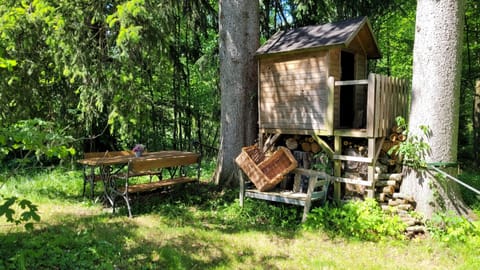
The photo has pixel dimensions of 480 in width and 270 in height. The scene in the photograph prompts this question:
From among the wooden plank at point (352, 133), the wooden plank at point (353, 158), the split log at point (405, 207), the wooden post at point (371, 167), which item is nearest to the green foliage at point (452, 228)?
the split log at point (405, 207)

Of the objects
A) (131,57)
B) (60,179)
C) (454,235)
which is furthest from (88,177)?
(454,235)

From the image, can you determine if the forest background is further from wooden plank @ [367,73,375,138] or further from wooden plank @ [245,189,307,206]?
wooden plank @ [367,73,375,138]

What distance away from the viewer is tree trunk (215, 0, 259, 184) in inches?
271

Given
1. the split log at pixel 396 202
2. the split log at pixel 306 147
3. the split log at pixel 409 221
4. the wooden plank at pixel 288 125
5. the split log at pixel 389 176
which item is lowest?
the split log at pixel 409 221

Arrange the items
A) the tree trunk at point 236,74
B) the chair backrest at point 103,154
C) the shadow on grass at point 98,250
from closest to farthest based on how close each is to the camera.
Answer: the shadow on grass at point 98,250 → the chair backrest at point 103,154 → the tree trunk at point 236,74

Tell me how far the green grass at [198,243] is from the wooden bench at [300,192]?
242 mm

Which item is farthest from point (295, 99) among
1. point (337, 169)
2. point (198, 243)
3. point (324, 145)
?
point (198, 243)

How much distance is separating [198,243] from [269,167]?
1.93m

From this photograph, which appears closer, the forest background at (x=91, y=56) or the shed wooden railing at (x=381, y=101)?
the shed wooden railing at (x=381, y=101)

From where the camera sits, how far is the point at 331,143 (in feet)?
20.7

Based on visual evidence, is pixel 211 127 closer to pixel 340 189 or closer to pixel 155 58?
pixel 155 58

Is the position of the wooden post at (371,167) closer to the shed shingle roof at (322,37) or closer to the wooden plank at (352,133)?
the wooden plank at (352,133)

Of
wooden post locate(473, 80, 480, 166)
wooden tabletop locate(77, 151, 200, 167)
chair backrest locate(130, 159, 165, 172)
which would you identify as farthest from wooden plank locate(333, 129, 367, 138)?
wooden post locate(473, 80, 480, 166)

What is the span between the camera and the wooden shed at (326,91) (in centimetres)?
548
